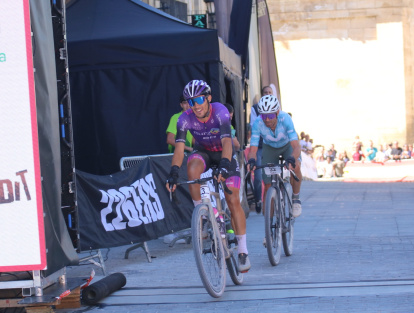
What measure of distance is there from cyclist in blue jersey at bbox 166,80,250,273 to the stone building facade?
36.4 meters

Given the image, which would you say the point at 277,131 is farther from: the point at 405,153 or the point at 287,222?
the point at 405,153

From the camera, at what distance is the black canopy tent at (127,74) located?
1313 cm

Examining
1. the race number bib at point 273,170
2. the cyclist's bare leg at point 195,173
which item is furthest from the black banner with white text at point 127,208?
the cyclist's bare leg at point 195,173

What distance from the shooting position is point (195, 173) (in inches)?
323

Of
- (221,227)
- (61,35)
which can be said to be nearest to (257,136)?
(221,227)

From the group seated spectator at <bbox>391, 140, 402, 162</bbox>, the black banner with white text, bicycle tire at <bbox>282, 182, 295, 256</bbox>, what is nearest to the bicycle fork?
the black banner with white text

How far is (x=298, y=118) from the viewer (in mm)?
45344

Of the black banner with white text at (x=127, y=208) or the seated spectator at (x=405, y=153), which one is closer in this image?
the black banner with white text at (x=127, y=208)

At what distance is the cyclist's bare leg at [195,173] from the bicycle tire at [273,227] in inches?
56.6

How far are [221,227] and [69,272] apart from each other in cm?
251

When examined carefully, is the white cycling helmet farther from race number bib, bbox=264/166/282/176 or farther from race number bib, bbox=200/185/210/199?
race number bib, bbox=200/185/210/199

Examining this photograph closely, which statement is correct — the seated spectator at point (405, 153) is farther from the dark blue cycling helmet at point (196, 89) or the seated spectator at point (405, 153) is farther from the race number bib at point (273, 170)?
the dark blue cycling helmet at point (196, 89)

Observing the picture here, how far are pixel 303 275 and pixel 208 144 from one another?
1.70 m

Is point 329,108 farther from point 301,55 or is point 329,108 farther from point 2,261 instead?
point 2,261
